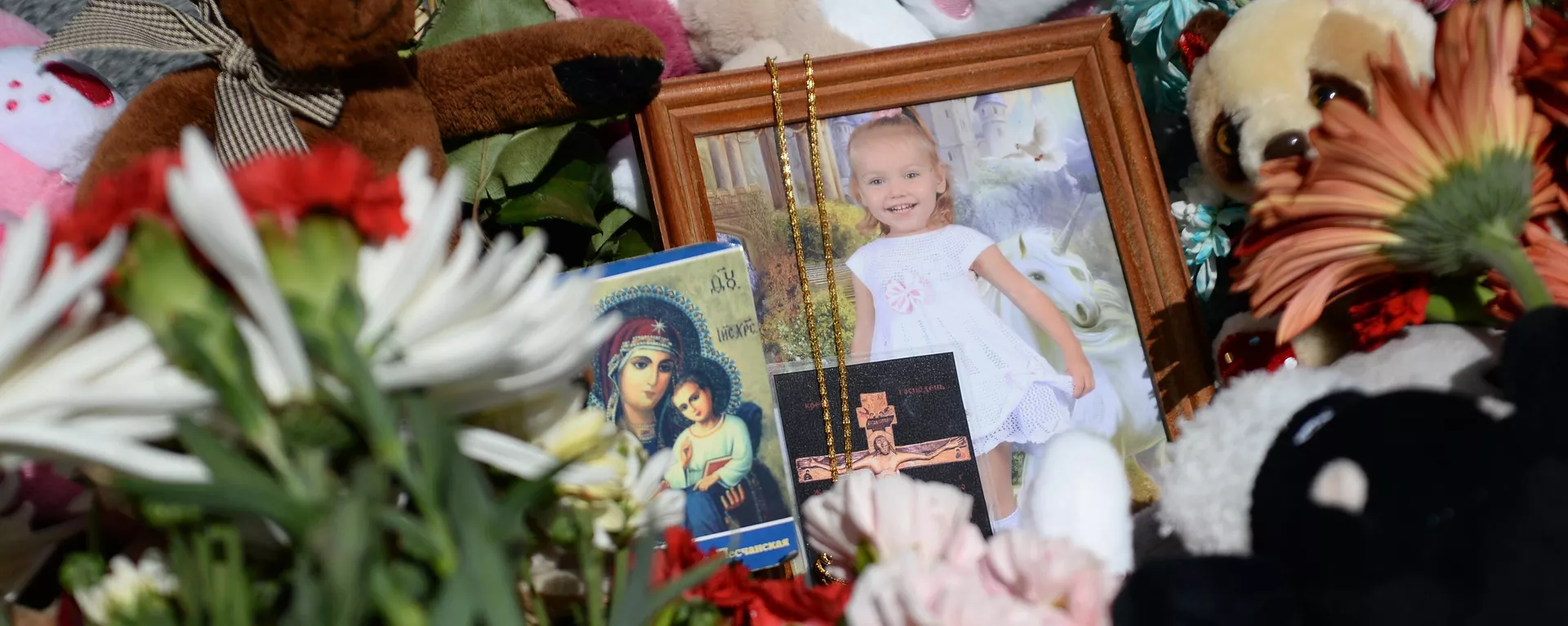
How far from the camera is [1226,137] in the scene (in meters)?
0.61

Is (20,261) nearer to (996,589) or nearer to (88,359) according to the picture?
(88,359)

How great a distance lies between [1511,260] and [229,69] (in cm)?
56

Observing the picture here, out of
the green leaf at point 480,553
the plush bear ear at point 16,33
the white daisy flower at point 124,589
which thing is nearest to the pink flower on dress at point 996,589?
the green leaf at point 480,553

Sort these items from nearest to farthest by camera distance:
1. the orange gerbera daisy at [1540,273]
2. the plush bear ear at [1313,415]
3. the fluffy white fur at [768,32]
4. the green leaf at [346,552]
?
the green leaf at [346,552]
the plush bear ear at [1313,415]
the orange gerbera daisy at [1540,273]
the fluffy white fur at [768,32]

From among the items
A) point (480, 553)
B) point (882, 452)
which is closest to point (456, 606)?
point (480, 553)

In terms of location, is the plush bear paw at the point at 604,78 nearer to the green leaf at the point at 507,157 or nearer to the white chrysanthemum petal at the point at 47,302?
the green leaf at the point at 507,157

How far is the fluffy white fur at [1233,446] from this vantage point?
382 millimetres

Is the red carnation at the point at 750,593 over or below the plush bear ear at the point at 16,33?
below

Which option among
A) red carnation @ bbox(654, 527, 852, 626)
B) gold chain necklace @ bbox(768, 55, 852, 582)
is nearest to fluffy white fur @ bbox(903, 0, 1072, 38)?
gold chain necklace @ bbox(768, 55, 852, 582)

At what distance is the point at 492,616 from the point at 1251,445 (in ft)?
0.87

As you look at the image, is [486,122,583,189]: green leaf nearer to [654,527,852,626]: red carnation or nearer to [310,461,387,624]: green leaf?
[654,527,852,626]: red carnation

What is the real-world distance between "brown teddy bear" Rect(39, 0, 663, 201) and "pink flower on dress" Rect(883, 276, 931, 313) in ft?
Answer: 0.57

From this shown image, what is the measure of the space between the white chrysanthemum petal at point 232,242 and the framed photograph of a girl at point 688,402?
281 millimetres

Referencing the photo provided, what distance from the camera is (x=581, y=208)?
2.07 feet
